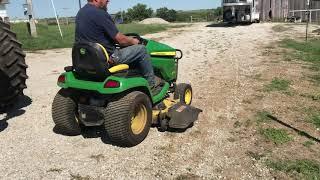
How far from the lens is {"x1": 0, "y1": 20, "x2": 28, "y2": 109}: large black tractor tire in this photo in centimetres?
666

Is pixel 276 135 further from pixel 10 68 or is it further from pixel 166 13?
pixel 166 13

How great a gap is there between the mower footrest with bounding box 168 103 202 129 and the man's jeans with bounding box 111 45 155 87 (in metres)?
0.55

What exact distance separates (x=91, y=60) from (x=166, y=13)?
71.8 metres

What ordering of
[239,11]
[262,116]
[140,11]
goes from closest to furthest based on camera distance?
[262,116]
[239,11]
[140,11]

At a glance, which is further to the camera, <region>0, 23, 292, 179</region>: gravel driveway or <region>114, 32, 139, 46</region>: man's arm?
<region>114, 32, 139, 46</region>: man's arm

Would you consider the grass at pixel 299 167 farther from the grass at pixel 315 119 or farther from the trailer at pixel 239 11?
the trailer at pixel 239 11

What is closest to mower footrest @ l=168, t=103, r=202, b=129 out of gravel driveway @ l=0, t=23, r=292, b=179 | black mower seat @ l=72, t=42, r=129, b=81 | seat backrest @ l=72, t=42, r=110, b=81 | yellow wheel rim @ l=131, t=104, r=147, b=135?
gravel driveway @ l=0, t=23, r=292, b=179

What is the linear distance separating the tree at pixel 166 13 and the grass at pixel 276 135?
217 ft

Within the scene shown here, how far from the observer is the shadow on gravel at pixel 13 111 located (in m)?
6.91

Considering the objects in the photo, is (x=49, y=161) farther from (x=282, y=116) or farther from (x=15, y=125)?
(x=282, y=116)

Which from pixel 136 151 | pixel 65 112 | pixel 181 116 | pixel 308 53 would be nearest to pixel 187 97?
pixel 181 116

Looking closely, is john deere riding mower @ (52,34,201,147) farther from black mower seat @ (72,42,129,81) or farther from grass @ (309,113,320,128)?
grass @ (309,113,320,128)

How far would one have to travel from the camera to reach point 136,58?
19.4ft

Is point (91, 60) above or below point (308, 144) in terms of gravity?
above
